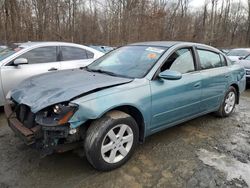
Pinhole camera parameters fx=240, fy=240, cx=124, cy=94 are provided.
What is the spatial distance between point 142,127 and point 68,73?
1366 mm

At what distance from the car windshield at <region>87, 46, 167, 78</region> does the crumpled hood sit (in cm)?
23

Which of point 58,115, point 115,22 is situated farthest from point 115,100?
point 115,22

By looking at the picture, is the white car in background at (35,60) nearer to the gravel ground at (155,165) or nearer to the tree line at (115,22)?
the gravel ground at (155,165)

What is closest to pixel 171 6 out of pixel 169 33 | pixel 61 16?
pixel 169 33

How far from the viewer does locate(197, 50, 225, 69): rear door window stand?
4140 mm

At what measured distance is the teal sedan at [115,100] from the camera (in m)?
2.56

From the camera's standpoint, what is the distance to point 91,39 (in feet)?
79.3

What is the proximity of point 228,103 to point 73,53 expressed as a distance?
365 centimetres

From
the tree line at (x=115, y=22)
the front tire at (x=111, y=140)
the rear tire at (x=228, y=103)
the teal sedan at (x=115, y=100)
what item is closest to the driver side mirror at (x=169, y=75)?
the teal sedan at (x=115, y=100)

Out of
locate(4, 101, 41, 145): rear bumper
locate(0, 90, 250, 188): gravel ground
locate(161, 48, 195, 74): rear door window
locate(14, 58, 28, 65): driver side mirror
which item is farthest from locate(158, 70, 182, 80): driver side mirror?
locate(14, 58, 28, 65): driver side mirror

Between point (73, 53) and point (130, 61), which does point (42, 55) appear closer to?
point (73, 53)

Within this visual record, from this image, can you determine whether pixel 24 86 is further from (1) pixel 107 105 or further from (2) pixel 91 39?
(2) pixel 91 39

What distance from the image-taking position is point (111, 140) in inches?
112

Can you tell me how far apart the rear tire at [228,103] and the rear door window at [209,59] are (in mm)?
655
